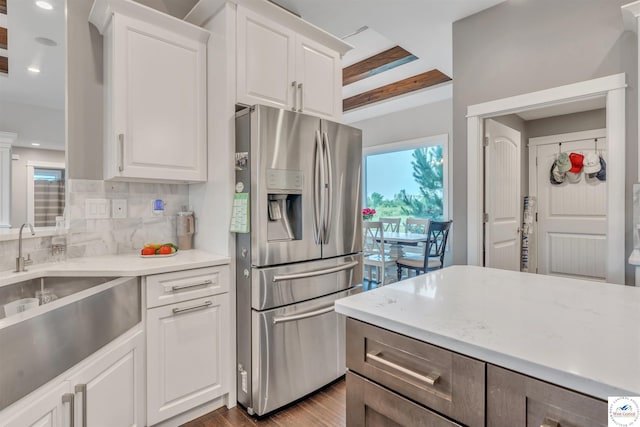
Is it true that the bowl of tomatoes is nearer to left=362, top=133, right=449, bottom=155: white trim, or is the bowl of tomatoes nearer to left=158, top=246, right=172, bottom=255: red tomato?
left=158, top=246, right=172, bottom=255: red tomato

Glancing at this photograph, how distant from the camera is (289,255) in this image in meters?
1.98

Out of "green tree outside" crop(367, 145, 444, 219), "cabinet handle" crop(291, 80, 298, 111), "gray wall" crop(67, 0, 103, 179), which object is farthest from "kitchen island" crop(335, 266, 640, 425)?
"green tree outside" crop(367, 145, 444, 219)

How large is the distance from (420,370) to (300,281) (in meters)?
1.24

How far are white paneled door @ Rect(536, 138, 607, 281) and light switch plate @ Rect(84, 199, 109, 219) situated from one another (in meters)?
4.62

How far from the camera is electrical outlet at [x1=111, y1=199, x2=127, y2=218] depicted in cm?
210

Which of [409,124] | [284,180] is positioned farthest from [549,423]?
[409,124]

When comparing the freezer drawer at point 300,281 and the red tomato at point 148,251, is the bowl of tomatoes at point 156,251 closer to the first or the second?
the red tomato at point 148,251

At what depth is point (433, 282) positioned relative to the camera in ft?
4.42

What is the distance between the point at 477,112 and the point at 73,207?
2.95m

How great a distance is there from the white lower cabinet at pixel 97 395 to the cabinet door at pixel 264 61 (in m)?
1.56

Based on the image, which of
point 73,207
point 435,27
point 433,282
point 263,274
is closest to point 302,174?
point 263,274

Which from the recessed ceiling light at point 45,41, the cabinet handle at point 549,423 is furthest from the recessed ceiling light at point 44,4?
the cabinet handle at point 549,423

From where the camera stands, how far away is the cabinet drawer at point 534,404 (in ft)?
2.00

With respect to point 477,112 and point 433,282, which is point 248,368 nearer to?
point 433,282
